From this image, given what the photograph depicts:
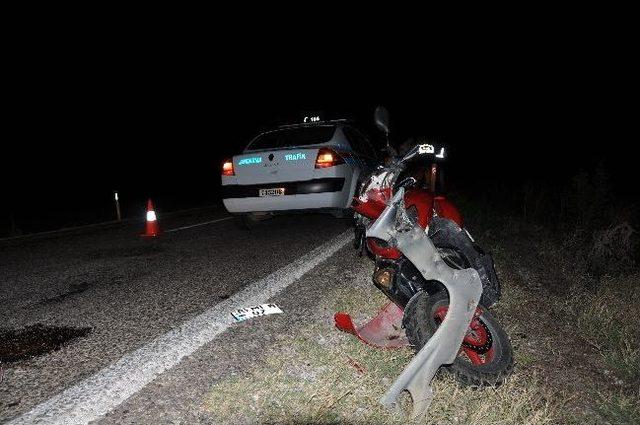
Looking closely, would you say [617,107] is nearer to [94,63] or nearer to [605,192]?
[605,192]

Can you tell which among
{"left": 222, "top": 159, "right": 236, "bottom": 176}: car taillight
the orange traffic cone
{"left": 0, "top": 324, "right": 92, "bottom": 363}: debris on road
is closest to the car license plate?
{"left": 222, "top": 159, "right": 236, "bottom": 176}: car taillight

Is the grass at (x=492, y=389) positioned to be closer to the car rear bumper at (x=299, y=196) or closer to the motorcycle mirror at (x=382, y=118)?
the motorcycle mirror at (x=382, y=118)

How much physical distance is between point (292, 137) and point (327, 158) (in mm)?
1127

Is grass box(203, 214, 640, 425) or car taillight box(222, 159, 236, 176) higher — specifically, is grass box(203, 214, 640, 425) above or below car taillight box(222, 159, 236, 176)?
below


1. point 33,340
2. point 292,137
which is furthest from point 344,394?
point 292,137

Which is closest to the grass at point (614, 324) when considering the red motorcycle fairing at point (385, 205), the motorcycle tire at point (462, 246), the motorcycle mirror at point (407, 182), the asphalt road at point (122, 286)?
the motorcycle tire at point (462, 246)

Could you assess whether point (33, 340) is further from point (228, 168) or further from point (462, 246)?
point (228, 168)

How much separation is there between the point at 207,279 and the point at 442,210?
2490mm

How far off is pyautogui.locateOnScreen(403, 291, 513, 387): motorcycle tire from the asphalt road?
1148 millimetres

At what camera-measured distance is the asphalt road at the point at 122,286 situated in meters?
2.90

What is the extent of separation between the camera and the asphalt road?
2.90m

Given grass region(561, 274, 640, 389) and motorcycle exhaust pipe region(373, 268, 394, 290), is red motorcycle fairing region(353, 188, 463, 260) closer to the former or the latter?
motorcycle exhaust pipe region(373, 268, 394, 290)

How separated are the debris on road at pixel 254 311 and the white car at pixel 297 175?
9.55 ft

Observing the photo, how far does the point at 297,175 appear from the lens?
676cm
